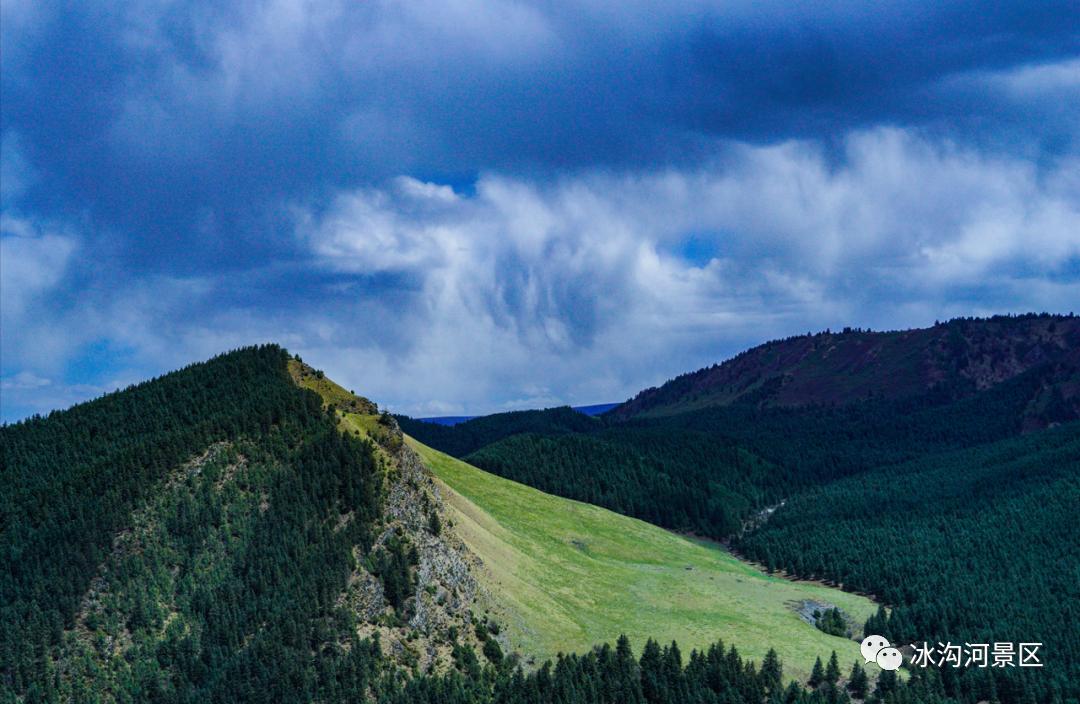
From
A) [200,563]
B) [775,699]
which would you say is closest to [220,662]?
[200,563]

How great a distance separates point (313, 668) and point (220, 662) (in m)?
16.6

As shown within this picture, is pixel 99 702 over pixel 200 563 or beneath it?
beneath

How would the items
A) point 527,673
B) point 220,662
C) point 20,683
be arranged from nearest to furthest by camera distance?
point 20,683 → point 220,662 → point 527,673

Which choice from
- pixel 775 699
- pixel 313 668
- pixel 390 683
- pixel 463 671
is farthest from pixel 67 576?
pixel 775 699

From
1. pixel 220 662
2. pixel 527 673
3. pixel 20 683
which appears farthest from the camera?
pixel 527 673

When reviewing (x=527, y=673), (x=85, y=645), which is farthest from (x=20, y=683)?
(x=527, y=673)

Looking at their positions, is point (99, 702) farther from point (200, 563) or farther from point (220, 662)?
point (200, 563)

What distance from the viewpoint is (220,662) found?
182500mm

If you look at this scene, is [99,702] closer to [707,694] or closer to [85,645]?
[85,645]

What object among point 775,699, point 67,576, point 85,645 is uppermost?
point 67,576

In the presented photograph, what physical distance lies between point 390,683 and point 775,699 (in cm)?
7291

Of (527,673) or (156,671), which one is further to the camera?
(527,673)

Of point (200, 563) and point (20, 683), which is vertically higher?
point (200, 563)

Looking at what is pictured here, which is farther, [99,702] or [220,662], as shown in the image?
[220,662]
